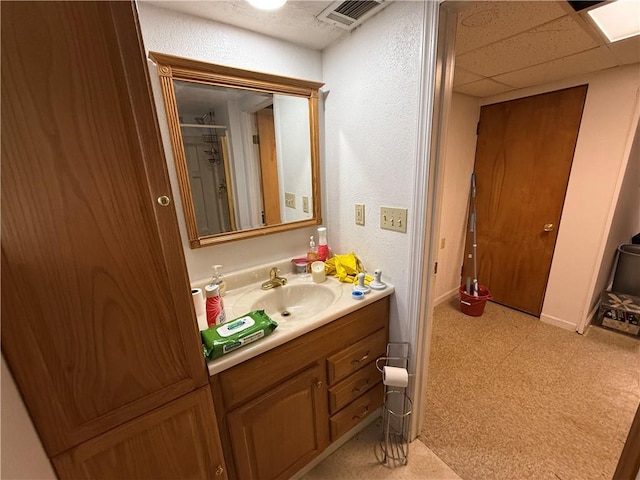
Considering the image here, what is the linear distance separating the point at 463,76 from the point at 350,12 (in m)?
1.17

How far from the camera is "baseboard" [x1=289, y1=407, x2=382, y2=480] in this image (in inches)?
51.1

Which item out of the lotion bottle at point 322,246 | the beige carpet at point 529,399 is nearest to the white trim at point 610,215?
the beige carpet at point 529,399

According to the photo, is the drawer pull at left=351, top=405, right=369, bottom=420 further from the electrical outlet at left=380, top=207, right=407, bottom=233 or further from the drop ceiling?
the drop ceiling

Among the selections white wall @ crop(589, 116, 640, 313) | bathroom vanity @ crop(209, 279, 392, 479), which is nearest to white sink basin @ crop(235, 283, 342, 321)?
bathroom vanity @ crop(209, 279, 392, 479)

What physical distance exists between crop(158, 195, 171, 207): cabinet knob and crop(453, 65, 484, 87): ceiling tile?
1913 millimetres

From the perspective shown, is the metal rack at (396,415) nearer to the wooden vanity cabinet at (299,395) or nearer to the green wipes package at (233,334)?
the wooden vanity cabinet at (299,395)

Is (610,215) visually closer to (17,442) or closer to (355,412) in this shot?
(355,412)

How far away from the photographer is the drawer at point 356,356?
3.95 ft

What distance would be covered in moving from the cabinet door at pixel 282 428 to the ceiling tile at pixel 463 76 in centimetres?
202

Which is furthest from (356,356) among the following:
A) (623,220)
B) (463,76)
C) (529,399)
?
(623,220)

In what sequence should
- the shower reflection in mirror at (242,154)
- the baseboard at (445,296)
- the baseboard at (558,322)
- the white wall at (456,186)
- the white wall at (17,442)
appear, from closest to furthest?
1. the white wall at (17,442)
2. the shower reflection in mirror at (242,154)
3. the baseboard at (558,322)
4. the white wall at (456,186)
5. the baseboard at (445,296)

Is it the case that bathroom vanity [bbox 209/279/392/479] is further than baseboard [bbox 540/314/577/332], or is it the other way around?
baseboard [bbox 540/314/577/332]

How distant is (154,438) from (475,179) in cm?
301

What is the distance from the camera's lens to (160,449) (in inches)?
31.3
